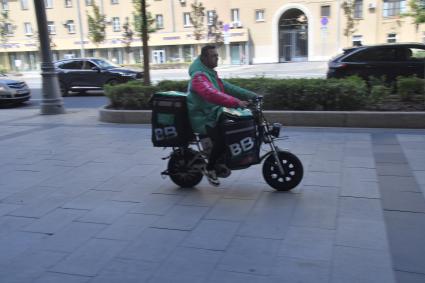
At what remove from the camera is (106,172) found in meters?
6.34

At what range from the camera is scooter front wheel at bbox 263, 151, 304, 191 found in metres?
4.99

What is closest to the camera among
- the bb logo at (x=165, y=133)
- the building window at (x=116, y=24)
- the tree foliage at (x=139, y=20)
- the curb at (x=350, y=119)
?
the bb logo at (x=165, y=133)

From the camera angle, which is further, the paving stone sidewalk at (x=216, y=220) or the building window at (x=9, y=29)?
the building window at (x=9, y=29)

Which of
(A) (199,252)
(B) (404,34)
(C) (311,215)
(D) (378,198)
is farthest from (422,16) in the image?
(B) (404,34)

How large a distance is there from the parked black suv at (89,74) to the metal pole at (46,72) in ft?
18.3

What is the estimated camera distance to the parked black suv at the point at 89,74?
17.6 m

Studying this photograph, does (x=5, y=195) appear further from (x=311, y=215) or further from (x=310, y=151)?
(x=310, y=151)

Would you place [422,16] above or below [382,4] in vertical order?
below

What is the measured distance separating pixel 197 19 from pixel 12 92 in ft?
93.8

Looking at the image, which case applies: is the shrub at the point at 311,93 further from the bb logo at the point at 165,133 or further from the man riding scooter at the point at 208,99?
the man riding scooter at the point at 208,99

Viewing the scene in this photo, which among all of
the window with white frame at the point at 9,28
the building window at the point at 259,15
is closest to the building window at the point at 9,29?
the window with white frame at the point at 9,28

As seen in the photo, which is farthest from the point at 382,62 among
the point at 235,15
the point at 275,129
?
the point at 235,15

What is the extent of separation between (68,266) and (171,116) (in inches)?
Result: 79.2

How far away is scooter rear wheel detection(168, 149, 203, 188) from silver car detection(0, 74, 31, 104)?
37.9ft
